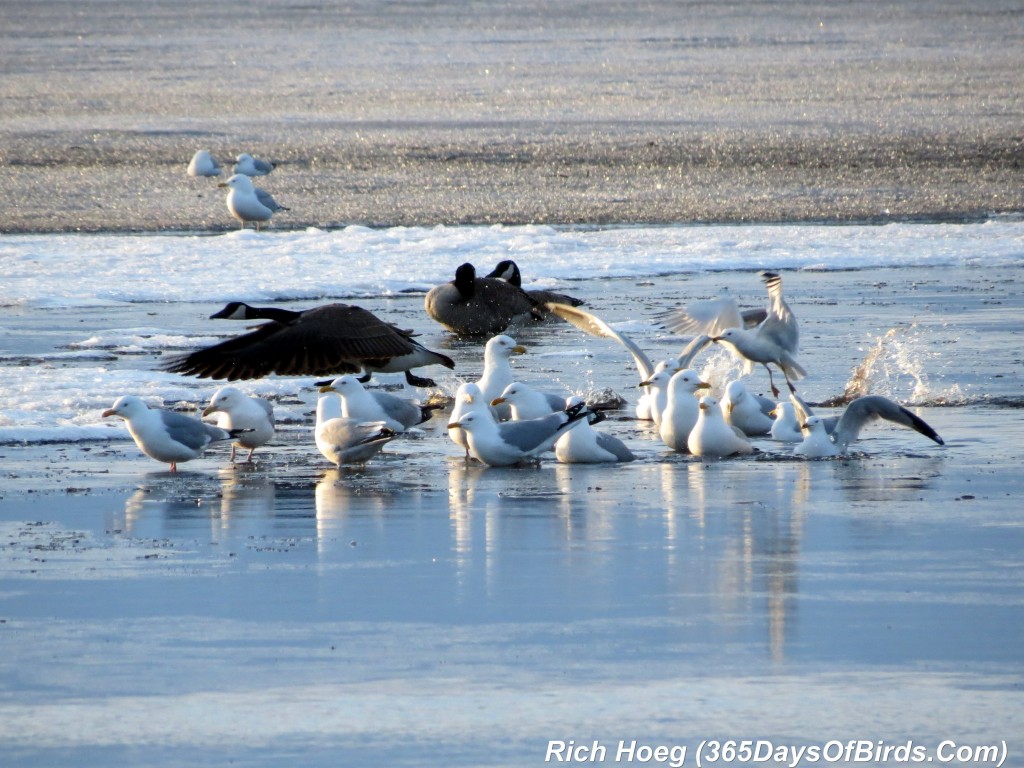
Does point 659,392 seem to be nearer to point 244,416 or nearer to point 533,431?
point 533,431

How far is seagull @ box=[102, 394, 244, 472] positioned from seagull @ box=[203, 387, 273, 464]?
0.16 m

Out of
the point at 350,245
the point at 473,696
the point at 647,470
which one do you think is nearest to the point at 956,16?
the point at 350,245

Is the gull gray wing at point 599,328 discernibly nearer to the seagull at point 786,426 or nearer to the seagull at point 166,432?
the seagull at point 786,426

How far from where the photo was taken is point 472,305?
45.8 feet

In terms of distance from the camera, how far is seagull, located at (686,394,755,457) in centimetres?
877

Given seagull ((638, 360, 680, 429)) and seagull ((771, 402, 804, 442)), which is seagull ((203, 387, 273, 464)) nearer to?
seagull ((638, 360, 680, 429))

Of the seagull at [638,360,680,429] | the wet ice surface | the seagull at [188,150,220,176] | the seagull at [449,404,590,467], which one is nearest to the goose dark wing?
the wet ice surface

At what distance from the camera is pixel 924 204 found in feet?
68.5

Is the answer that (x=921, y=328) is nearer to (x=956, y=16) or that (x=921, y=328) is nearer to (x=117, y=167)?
(x=117, y=167)

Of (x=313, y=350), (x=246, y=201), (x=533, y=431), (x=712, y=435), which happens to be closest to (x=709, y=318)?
(x=313, y=350)

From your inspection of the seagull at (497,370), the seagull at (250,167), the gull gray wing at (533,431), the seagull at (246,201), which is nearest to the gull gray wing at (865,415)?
the gull gray wing at (533,431)

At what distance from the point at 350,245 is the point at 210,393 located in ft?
24.7

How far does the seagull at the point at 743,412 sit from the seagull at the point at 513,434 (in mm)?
1119

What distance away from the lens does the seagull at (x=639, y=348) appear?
33.0 feet
